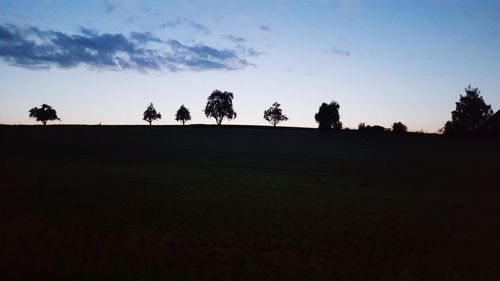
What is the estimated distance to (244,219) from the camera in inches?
547

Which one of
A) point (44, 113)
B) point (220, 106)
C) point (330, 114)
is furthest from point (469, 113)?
point (44, 113)

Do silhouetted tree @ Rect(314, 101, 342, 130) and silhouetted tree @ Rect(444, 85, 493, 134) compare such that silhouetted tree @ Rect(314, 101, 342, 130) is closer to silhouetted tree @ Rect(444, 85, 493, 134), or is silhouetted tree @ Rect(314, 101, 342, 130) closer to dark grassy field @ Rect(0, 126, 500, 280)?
silhouetted tree @ Rect(444, 85, 493, 134)

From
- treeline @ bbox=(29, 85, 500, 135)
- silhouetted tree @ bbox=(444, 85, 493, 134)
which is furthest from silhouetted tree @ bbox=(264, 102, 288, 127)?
silhouetted tree @ bbox=(444, 85, 493, 134)

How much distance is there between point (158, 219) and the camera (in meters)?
13.7

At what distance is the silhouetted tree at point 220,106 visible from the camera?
10344 cm

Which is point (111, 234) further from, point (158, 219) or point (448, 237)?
point (448, 237)

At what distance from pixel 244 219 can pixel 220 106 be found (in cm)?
9036

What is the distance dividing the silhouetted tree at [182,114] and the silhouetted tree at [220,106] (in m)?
5.05

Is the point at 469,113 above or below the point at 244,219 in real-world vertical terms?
above

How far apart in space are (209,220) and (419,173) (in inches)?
825

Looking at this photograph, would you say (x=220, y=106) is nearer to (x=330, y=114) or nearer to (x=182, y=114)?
(x=182, y=114)

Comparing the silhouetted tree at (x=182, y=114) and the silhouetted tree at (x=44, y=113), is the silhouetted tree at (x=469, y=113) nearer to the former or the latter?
the silhouetted tree at (x=182, y=114)

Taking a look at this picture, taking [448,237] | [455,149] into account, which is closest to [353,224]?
[448,237]

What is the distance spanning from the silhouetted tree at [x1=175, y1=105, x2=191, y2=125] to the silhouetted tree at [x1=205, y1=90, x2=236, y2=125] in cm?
505
